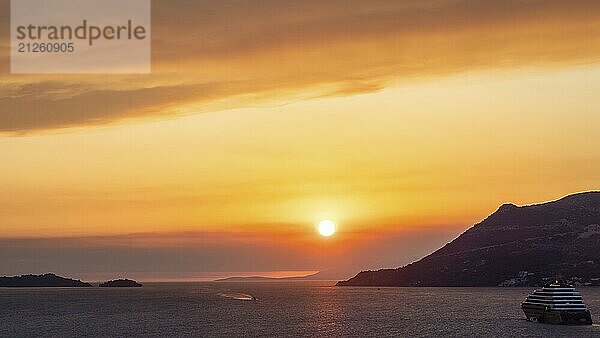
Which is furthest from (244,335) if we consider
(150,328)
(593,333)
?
(593,333)

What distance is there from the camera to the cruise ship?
180 meters

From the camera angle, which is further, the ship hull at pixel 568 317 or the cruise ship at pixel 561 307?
the cruise ship at pixel 561 307

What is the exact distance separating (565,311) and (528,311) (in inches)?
678

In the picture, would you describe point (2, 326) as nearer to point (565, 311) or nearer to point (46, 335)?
point (46, 335)

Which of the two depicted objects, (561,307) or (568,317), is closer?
(568,317)

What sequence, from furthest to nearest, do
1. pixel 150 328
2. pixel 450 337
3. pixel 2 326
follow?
pixel 2 326, pixel 150 328, pixel 450 337

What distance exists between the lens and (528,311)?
197 m

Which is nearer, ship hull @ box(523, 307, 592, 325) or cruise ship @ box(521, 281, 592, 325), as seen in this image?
ship hull @ box(523, 307, 592, 325)

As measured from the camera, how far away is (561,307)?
181125mm

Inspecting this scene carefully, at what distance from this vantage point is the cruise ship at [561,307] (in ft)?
590

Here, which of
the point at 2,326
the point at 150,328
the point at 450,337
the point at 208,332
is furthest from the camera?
the point at 2,326

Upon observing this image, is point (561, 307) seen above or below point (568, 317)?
above

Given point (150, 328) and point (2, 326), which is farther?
point (2, 326)

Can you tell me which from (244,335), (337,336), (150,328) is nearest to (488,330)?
(337,336)
